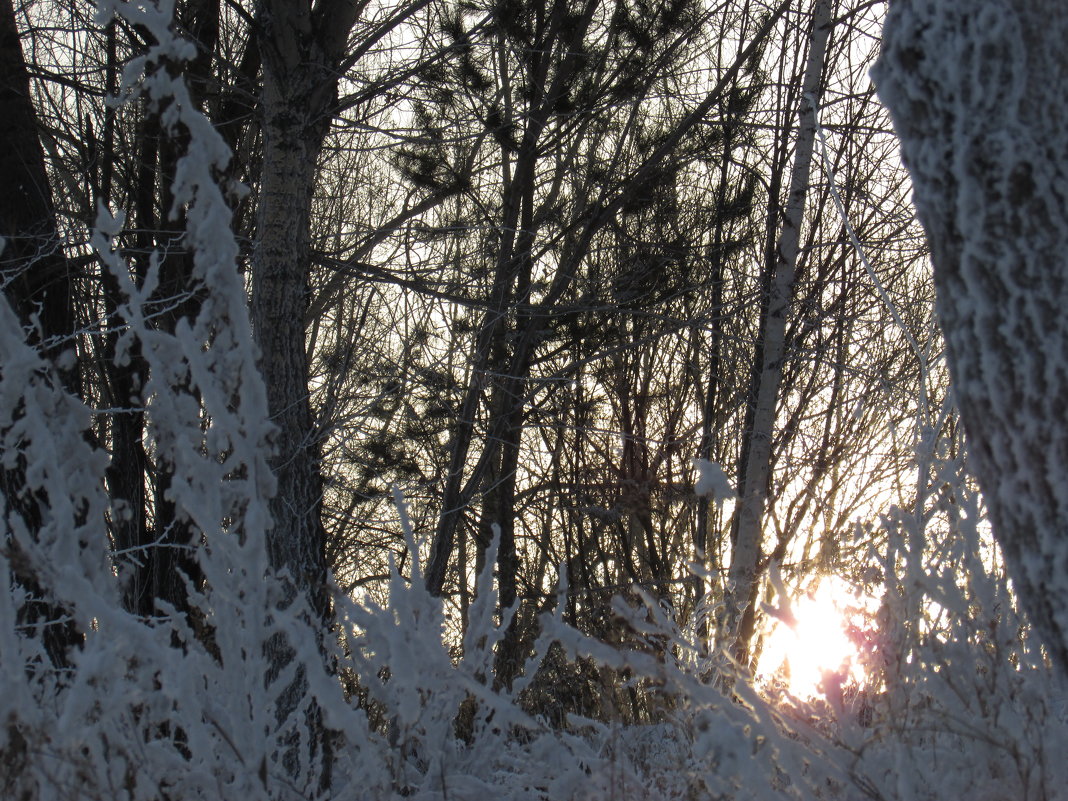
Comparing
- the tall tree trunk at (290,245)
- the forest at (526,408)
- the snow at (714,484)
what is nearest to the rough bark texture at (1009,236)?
the forest at (526,408)

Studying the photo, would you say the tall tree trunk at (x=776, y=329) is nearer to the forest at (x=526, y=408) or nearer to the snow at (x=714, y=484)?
the forest at (x=526, y=408)

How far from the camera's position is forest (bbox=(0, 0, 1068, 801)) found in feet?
4.25

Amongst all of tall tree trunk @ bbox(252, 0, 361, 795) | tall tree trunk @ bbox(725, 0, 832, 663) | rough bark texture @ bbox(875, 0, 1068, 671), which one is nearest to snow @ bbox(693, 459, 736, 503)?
rough bark texture @ bbox(875, 0, 1068, 671)

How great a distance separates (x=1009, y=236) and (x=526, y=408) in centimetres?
684

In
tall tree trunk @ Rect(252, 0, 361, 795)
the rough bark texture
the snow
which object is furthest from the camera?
tall tree trunk @ Rect(252, 0, 361, 795)

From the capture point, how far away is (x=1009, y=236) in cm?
122

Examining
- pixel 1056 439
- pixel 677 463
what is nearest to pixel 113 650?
pixel 1056 439

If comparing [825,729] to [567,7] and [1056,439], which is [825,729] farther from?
[567,7]

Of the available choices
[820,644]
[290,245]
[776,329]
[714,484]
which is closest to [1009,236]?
[714,484]

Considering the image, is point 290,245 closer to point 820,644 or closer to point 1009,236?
point 820,644

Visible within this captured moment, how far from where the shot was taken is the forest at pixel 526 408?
1297mm

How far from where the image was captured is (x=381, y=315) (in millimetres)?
8625

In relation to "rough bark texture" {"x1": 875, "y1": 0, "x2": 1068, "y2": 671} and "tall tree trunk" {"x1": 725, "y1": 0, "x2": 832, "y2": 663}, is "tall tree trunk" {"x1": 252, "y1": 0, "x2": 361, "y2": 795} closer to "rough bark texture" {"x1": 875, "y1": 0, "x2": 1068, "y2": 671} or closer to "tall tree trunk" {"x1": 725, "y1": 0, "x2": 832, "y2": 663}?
"tall tree trunk" {"x1": 725, "y1": 0, "x2": 832, "y2": 663}

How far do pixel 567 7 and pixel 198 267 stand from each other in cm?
491
